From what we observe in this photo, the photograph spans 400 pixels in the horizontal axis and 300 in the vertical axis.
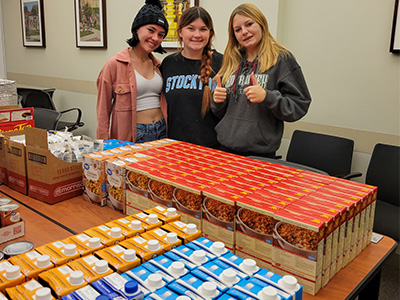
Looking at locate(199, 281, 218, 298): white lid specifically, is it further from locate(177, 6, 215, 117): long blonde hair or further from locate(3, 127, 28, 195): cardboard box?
locate(177, 6, 215, 117): long blonde hair

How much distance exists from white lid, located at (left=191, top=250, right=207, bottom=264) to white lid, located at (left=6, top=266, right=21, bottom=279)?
44cm

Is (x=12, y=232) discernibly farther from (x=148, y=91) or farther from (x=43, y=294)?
(x=148, y=91)

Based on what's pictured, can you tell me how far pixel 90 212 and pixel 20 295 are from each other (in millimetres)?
800

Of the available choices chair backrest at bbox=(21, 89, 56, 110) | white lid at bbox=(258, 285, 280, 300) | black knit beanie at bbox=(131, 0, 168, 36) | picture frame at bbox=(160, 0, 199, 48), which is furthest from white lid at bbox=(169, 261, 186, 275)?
chair backrest at bbox=(21, 89, 56, 110)

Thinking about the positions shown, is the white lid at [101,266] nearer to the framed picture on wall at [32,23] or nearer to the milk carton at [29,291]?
the milk carton at [29,291]

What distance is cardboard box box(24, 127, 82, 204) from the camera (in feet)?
5.56

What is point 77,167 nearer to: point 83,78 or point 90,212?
point 90,212

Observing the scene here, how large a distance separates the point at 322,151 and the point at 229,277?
7.56ft

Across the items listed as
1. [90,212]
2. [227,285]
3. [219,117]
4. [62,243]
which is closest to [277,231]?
[227,285]

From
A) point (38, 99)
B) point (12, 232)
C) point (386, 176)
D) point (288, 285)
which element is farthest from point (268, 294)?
point (38, 99)

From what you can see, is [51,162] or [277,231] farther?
[51,162]

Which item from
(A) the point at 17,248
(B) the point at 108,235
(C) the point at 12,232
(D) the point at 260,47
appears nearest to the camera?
(B) the point at 108,235

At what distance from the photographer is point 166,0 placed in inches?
158

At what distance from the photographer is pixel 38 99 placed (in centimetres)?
514
